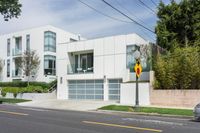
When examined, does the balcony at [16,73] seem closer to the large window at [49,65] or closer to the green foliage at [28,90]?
the large window at [49,65]

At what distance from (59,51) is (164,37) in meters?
12.3

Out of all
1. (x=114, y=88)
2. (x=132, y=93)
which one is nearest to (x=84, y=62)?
(x=114, y=88)

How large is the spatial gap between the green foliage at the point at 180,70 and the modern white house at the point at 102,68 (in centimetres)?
178

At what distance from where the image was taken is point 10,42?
5419 cm

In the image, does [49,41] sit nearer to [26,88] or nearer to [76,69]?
[26,88]

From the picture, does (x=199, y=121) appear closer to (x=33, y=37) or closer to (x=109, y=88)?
(x=109, y=88)

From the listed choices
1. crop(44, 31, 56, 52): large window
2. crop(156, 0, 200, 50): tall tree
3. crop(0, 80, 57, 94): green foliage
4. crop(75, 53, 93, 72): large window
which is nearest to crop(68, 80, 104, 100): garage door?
crop(75, 53, 93, 72): large window

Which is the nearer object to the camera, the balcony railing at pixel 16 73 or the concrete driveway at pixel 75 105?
the concrete driveway at pixel 75 105

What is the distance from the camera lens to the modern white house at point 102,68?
32.7m

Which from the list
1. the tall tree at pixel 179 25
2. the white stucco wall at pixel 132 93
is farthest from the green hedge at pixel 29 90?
the tall tree at pixel 179 25

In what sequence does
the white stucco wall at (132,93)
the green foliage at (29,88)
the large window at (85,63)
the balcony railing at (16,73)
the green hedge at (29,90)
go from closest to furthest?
1. the white stucco wall at (132,93)
2. the large window at (85,63)
3. the green hedge at (29,90)
4. the green foliage at (29,88)
5. the balcony railing at (16,73)

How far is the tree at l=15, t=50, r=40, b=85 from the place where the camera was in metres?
47.9

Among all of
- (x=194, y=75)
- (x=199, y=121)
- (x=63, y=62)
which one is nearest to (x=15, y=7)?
(x=199, y=121)

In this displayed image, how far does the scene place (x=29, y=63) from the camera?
4806 centimetres
